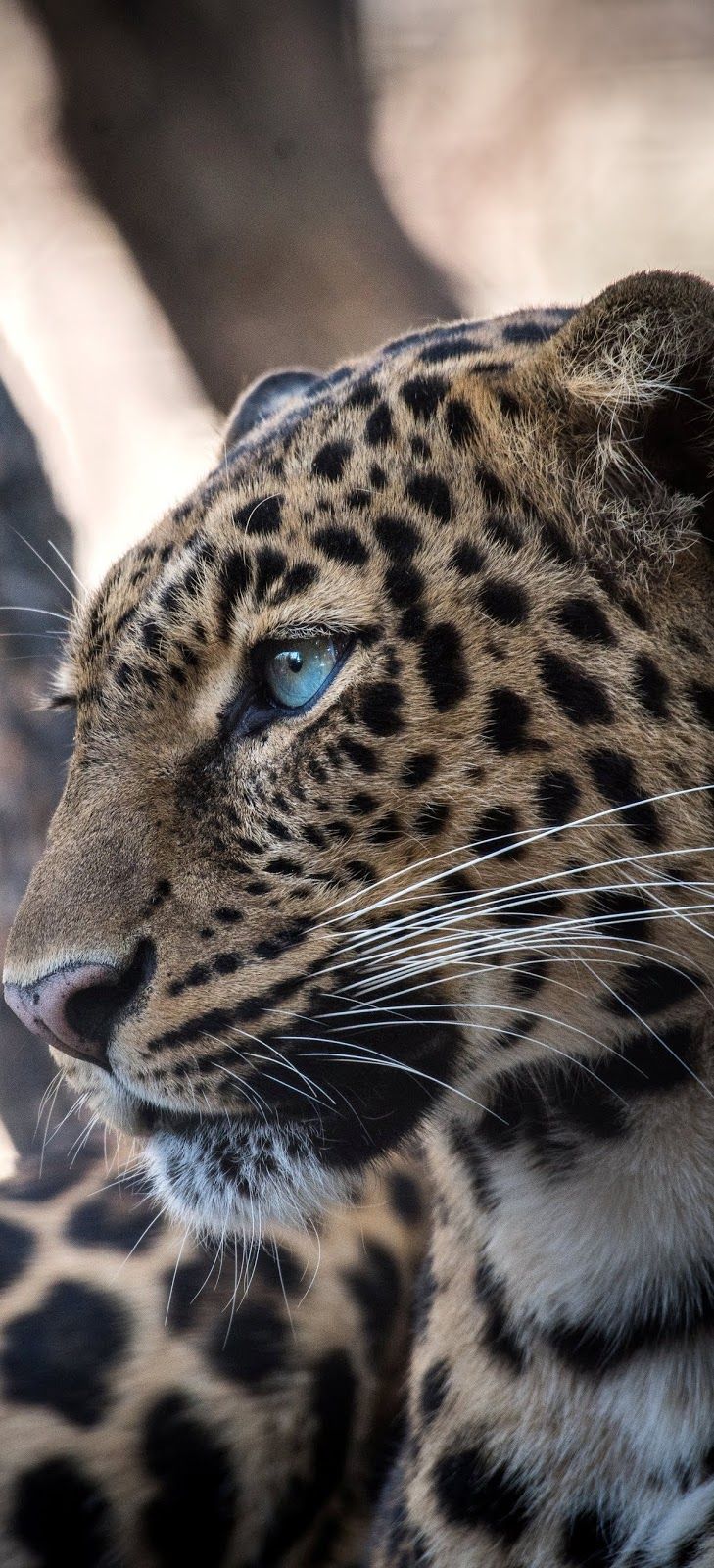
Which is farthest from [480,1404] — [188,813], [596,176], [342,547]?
[596,176]

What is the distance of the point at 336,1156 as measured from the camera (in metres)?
1.67

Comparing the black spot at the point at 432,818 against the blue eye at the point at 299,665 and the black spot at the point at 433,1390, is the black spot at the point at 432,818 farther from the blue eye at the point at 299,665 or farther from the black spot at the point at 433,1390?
the black spot at the point at 433,1390

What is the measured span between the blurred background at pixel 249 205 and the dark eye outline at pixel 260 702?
1.17 metres

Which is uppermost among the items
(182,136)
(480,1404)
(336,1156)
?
(182,136)

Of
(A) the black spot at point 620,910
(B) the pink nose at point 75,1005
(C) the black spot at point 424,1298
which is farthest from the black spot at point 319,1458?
(A) the black spot at point 620,910

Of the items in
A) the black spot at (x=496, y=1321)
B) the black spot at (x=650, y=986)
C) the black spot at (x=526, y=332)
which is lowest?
the black spot at (x=496, y=1321)

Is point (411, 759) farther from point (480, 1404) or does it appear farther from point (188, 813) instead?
point (480, 1404)

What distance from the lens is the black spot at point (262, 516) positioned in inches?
64.7

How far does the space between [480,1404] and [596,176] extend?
3002mm

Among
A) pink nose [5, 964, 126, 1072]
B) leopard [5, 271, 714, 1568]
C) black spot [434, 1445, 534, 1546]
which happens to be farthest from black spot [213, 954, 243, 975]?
black spot [434, 1445, 534, 1546]

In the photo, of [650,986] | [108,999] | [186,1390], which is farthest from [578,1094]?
[186,1390]

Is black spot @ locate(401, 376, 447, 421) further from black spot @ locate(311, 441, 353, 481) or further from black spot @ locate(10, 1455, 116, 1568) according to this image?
black spot @ locate(10, 1455, 116, 1568)

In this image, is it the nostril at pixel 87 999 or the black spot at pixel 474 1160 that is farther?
the black spot at pixel 474 1160

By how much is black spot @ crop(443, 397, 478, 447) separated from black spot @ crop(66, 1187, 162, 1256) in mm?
1363
